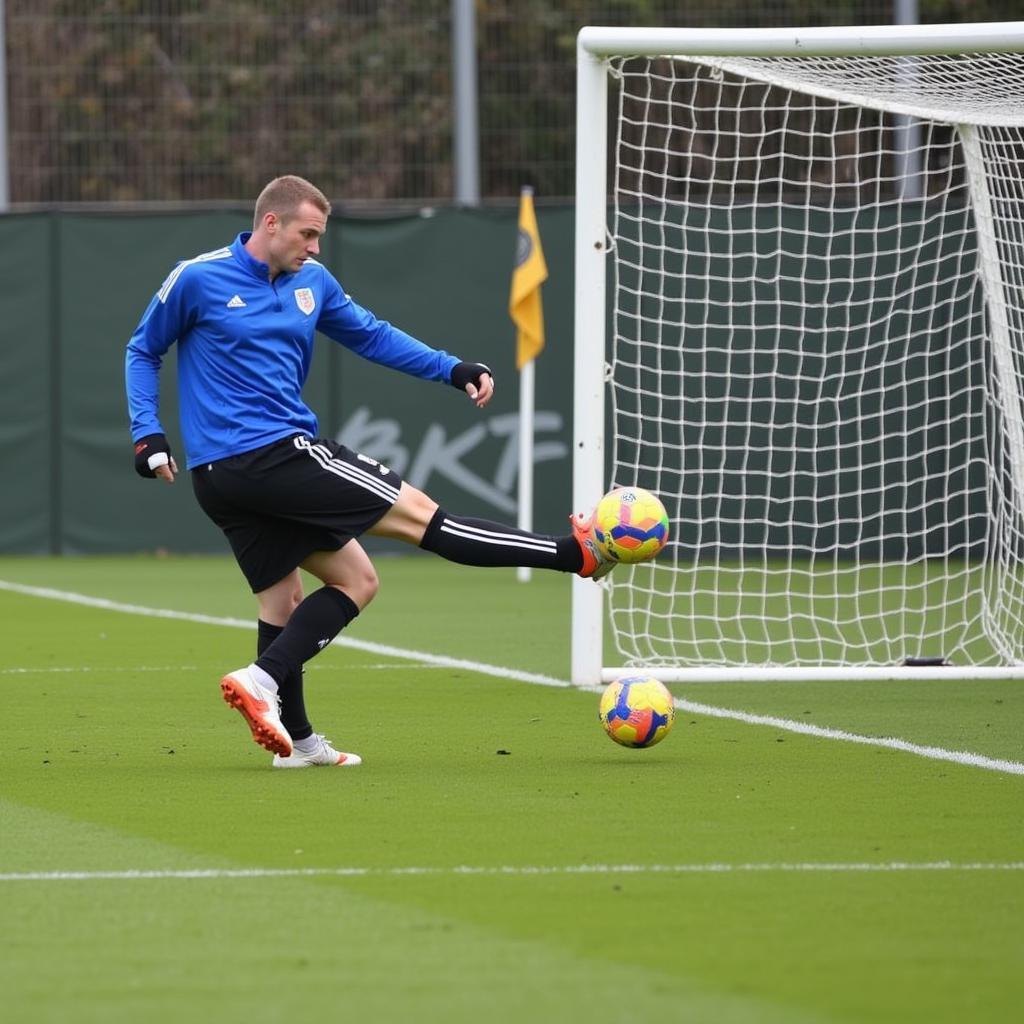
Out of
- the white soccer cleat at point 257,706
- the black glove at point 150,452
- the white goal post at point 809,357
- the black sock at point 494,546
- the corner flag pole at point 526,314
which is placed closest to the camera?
the white soccer cleat at point 257,706

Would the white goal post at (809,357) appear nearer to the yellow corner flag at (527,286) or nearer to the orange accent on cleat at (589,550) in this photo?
the yellow corner flag at (527,286)

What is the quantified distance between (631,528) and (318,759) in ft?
4.04

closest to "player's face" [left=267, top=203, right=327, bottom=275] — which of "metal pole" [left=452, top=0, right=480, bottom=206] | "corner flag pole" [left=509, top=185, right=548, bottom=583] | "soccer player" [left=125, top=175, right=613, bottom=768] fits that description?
"soccer player" [left=125, top=175, right=613, bottom=768]

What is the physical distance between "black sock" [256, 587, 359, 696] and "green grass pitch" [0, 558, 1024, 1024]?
0.35 metres

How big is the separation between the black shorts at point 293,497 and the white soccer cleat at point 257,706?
49 cm

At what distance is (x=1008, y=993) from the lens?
390 cm

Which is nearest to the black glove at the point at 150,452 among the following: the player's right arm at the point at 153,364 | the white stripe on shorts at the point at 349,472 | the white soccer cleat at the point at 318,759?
the player's right arm at the point at 153,364

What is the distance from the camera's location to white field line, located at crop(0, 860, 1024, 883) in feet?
16.5

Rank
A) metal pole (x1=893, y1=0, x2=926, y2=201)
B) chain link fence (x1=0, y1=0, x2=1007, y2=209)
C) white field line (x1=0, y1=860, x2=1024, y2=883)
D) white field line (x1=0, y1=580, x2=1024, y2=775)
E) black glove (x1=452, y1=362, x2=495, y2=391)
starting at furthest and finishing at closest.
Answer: chain link fence (x1=0, y1=0, x2=1007, y2=209) < metal pole (x1=893, y1=0, x2=926, y2=201) < black glove (x1=452, y1=362, x2=495, y2=391) < white field line (x1=0, y1=580, x2=1024, y2=775) < white field line (x1=0, y1=860, x2=1024, y2=883)

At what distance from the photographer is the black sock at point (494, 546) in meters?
6.93

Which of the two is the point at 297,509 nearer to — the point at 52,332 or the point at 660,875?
the point at 660,875

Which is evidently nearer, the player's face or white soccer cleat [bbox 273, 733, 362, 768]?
the player's face

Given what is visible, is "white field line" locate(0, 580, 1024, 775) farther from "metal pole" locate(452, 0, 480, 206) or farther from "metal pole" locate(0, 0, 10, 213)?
"metal pole" locate(452, 0, 480, 206)

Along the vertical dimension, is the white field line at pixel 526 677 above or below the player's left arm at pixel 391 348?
below
